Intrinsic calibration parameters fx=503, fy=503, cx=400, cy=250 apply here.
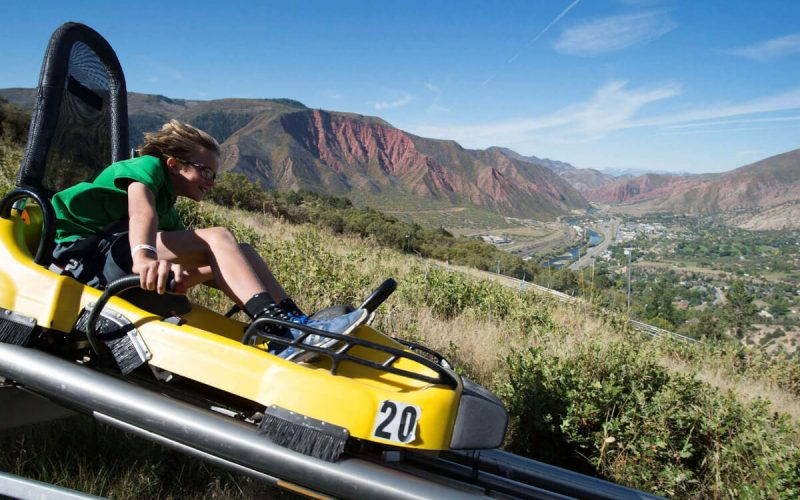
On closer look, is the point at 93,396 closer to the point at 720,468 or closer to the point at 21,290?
the point at 21,290

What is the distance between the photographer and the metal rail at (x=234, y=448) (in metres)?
1.76

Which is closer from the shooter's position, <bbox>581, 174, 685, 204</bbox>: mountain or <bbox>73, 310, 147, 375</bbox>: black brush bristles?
<bbox>73, 310, 147, 375</bbox>: black brush bristles

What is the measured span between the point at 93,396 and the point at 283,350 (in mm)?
742

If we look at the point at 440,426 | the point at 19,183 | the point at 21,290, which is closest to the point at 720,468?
Answer: the point at 440,426

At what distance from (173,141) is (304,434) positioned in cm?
173

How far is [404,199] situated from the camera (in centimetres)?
11044

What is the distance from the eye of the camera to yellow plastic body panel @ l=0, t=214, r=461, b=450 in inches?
72.6

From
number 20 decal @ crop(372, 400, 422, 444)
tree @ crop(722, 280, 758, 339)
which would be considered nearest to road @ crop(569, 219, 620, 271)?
tree @ crop(722, 280, 758, 339)

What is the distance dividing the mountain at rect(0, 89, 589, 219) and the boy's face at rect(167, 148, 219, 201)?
286ft

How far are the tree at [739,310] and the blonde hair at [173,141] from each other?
40.1ft

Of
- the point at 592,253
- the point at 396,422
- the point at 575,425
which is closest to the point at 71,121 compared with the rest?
the point at 396,422

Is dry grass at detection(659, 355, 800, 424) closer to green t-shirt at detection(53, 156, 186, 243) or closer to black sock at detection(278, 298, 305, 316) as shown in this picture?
black sock at detection(278, 298, 305, 316)

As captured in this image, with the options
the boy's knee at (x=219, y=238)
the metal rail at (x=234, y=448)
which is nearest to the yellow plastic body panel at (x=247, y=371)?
the metal rail at (x=234, y=448)

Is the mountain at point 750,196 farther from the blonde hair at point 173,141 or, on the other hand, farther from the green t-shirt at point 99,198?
the green t-shirt at point 99,198
